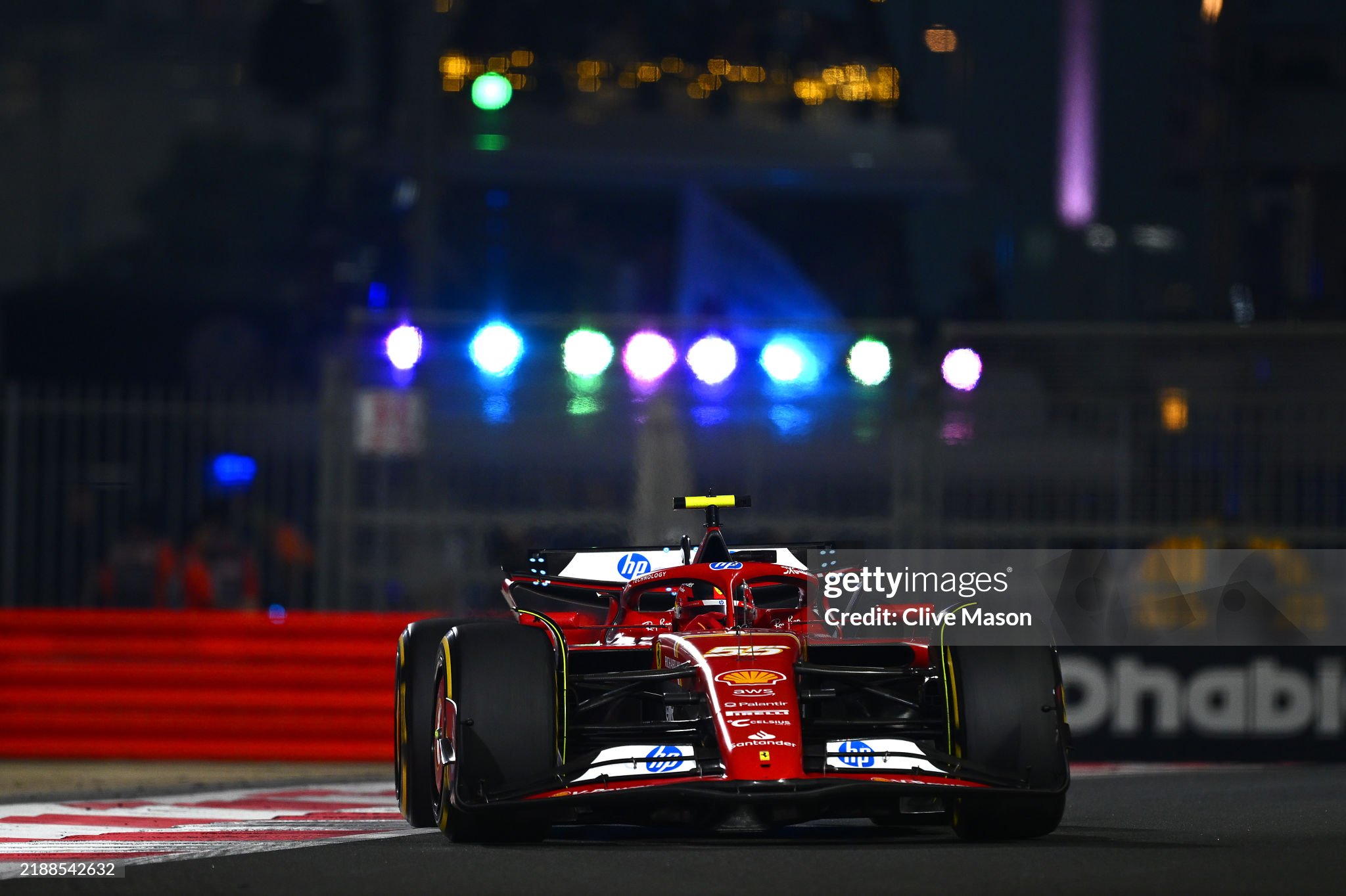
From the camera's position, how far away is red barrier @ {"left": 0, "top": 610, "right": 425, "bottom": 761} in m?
13.0

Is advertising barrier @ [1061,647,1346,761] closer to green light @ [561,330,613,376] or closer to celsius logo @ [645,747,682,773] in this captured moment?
green light @ [561,330,613,376]

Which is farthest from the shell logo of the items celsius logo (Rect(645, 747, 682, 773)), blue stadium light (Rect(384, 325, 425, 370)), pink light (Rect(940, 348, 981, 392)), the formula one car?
blue stadium light (Rect(384, 325, 425, 370))

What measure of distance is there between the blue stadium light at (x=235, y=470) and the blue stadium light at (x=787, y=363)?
326cm

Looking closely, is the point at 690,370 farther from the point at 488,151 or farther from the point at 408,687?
the point at 488,151

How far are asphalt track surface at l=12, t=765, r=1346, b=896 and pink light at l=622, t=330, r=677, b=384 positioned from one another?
5.11m

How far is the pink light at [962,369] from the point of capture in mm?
13484

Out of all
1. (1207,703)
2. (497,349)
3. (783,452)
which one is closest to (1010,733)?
(1207,703)

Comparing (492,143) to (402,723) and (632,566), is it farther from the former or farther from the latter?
(402,723)

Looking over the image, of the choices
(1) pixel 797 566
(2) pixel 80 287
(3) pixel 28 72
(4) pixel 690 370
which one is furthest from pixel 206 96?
(1) pixel 797 566

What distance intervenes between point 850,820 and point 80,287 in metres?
27.4

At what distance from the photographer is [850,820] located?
368 inches

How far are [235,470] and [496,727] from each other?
7622 millimetres

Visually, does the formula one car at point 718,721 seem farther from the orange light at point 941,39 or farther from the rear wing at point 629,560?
the orange light at point 941,39

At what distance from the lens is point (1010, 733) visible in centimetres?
797
